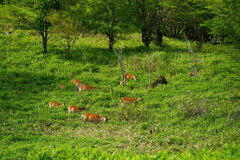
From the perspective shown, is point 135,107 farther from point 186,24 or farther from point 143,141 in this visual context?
point 186,24

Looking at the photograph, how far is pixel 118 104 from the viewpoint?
1262cm

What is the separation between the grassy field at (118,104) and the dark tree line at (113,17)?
1.12 metres

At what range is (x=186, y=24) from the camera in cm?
2677

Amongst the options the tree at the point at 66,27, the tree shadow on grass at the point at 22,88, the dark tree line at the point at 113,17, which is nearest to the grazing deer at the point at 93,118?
the tree shadow on grass at the point at 22,88

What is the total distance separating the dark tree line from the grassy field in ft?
3.68

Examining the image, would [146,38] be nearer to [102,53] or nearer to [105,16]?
[105,16]

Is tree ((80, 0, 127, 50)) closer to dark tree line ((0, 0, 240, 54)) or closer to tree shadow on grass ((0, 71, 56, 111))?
dark tree line ((0, 0, 240, 54))

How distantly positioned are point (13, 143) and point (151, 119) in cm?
454

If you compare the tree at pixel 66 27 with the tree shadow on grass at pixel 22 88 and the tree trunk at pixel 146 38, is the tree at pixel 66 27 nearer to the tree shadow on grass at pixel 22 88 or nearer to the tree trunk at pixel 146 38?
the tree shadow on grass at pixel 22 88

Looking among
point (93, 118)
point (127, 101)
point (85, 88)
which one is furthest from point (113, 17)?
point (93, 118)

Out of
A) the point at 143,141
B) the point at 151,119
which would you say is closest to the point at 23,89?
the point at 151,119

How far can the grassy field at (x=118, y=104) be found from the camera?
847cm

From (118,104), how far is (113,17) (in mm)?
8881

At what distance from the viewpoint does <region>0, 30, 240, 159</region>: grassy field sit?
847cm
